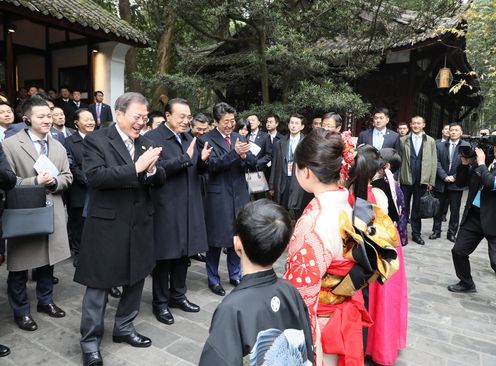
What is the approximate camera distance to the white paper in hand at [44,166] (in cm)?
367

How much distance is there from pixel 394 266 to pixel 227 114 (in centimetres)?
289

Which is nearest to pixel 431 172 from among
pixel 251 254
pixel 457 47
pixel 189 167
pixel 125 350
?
pixel 457 47

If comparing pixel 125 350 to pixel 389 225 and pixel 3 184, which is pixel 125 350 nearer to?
pixel 3 184

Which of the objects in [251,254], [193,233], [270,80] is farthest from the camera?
[270,80]

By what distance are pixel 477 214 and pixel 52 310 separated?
482 cm

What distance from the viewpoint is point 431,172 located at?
7375 millimetres

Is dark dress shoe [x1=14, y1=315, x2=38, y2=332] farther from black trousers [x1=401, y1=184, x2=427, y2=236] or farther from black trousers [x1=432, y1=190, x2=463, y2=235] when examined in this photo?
black trousers [x1=432, y1=190, x2=463, y2=235]

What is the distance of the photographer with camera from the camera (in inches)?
175

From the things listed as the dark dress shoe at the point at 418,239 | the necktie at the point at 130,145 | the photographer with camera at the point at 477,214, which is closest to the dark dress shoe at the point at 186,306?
the necktie at the point at 130,145

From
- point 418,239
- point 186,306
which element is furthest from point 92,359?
point 418,239

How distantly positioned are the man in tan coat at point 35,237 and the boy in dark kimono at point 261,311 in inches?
106

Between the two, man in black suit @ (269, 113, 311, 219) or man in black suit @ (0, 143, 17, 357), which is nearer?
man in black suit @ (0, 143, 17, 357)

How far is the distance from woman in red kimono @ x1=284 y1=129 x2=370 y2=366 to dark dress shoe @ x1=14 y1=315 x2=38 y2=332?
108 inches

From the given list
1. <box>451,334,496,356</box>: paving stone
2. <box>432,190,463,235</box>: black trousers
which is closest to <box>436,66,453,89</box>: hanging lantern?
<box>432,190,463,235</box>: black trousers
